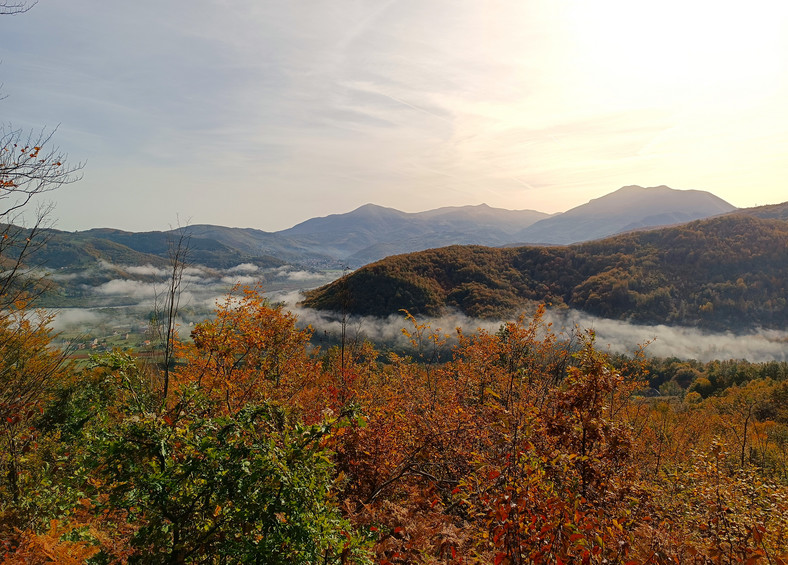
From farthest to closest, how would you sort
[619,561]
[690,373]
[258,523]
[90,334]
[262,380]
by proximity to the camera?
[690,373] < [262,380] < [90,334] < [619,561] < [258,523]

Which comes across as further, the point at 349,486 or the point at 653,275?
the point at 653,275

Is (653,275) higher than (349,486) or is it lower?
higher

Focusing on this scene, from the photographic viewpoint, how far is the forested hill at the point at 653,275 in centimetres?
16775

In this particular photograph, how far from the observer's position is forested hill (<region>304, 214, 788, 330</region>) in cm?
16775

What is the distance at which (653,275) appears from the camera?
608 ft

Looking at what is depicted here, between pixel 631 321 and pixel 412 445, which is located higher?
pixel 412 445

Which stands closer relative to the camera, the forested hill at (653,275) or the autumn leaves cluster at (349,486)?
the autumn leaves cluster at (349,486)

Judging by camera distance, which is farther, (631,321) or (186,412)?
(631,321)

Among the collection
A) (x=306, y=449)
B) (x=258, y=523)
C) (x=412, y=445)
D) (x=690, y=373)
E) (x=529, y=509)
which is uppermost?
(x=306, y=449)

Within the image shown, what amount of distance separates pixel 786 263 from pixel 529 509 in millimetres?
264686

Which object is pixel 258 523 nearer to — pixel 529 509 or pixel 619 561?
pixel 529 509

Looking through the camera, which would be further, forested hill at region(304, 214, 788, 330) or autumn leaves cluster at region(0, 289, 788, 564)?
forested hill at region(304, 214, 788, 330)

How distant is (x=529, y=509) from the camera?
4.33m

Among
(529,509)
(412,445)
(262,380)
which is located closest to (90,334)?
(262,380)
